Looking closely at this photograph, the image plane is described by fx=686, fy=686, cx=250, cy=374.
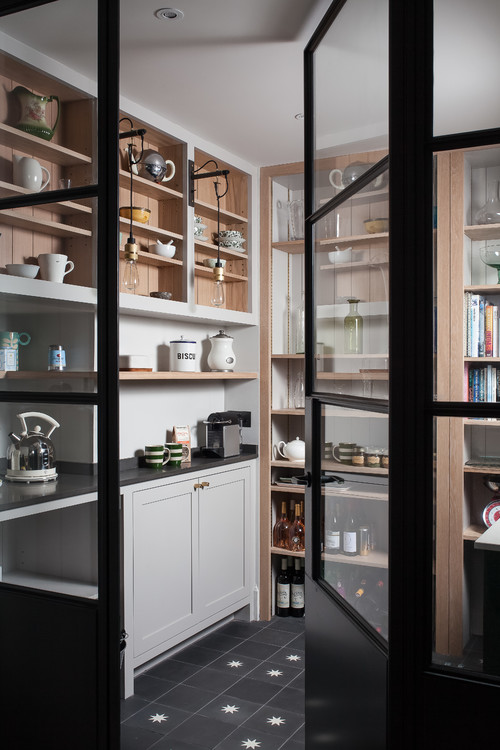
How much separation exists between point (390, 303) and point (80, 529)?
1.06 metres

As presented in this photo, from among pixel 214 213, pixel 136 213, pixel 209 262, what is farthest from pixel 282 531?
pixel 136 213

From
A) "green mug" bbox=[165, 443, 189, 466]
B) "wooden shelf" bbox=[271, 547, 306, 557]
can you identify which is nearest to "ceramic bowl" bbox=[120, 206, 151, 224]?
"green mug" bbox=[165, 443, 189, 466]

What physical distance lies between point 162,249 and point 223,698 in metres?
1.96

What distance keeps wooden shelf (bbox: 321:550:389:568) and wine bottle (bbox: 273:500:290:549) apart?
189 cm

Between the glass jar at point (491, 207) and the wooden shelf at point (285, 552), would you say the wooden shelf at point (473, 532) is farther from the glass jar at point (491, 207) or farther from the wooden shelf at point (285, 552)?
the wooden shelf at point (285, 552)

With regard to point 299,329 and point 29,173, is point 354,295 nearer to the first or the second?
point 29,173

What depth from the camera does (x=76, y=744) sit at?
192cm

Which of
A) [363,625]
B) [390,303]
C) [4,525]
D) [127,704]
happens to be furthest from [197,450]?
[390,303]

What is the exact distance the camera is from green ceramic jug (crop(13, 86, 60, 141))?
1970mm

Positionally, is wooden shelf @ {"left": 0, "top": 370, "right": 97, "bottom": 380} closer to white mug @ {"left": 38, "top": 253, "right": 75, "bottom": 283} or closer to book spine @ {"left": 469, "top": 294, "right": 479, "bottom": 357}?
white mug @ {"left": 38, "top": 253, "right": 75, "bottom": 283}

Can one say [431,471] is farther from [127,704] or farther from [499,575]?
[127,704]

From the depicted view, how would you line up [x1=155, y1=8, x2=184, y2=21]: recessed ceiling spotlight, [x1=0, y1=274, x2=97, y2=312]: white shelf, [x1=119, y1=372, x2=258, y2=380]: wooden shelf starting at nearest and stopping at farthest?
[x1=0, y1=274, x2=97, y2=312]: white shelf, [x1=155, y1=8, x2=184, y2=21]: recessed ceiling spotlight, [x1=119, y1=372, x2=258, y2=380]: wooden shelf

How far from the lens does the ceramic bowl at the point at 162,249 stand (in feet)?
10.4

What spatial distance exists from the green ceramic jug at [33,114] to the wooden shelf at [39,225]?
23 cm
